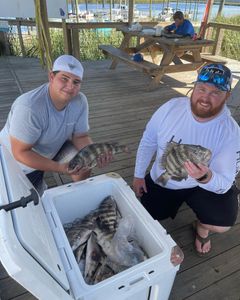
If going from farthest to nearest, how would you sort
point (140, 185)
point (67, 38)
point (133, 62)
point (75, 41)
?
point (75, 41)
point (67, 38)
point (133, 62)
point (140, 185)

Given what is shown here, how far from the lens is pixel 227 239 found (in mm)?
2057

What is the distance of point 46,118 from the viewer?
6.01 feet

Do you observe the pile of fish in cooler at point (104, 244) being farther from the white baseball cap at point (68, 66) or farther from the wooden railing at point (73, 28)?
the wooden railing at point (73, 28)

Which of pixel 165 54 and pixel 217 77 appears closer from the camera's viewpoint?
pixel 217 77

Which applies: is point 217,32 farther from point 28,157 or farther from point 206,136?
point 28,157

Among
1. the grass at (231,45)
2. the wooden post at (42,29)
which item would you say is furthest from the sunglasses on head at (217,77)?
the grass at (231,45)

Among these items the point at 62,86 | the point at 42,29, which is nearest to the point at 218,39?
the point at 42,29

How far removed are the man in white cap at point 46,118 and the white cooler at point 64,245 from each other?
27cm

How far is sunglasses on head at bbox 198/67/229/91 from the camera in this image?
1.60 m

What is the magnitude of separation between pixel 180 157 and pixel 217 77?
0.60 meters

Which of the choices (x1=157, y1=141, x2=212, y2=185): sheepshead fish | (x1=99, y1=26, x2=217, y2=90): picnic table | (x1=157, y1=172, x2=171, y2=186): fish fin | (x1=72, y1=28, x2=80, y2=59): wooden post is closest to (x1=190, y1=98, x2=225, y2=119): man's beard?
(x1=157, y1=141, x2=212, y2=185): sheepshead fish

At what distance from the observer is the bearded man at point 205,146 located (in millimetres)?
1599

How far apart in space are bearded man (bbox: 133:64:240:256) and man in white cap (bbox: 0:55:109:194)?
47 centimetres

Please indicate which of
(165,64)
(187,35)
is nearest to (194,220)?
(165,64)
